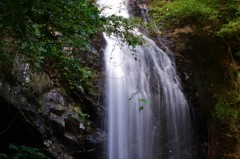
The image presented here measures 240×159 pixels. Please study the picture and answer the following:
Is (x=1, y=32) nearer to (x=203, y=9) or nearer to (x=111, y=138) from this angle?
(x=111, y=138)

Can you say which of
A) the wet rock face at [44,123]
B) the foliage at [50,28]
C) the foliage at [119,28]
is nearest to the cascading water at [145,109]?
the wet rock face at [44,123]

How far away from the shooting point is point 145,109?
6.89m

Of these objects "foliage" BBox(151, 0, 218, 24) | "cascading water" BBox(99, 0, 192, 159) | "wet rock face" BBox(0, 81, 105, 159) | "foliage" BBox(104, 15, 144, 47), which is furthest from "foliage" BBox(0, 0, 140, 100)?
"foliage" BBox(151, 0, 218, 24)

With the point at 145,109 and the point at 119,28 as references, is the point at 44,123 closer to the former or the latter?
the point at 119,28

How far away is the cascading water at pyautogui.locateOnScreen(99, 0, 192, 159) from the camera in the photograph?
20.8 feet

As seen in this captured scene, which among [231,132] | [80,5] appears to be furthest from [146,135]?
[80,5]

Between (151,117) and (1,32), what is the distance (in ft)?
13.6

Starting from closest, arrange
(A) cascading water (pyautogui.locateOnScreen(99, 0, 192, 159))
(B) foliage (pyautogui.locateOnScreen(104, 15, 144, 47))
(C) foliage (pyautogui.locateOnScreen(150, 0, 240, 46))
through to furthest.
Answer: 1. (B) foliage (pyautogui.locateOnScreen(104, 15, 144, 47))
2. (A) cascading water (pyautogui.locateOnScreen(99, 0, 192, 159))
3. (C) foliage (pyautogui.locateOnScreen(150, 0, 240, 46))

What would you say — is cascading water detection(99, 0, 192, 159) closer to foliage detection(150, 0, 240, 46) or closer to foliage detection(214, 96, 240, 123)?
foliage detection(214, 96, 240, 123)

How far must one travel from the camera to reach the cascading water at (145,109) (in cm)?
634

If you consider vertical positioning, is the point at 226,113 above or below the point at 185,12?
below

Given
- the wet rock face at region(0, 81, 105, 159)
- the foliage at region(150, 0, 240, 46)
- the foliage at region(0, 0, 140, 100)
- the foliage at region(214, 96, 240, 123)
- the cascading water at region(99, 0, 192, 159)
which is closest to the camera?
the foliage at region(0, 0, 140, 100)

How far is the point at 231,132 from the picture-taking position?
24.9ft

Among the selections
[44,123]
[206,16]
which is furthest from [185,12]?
[44,123]
